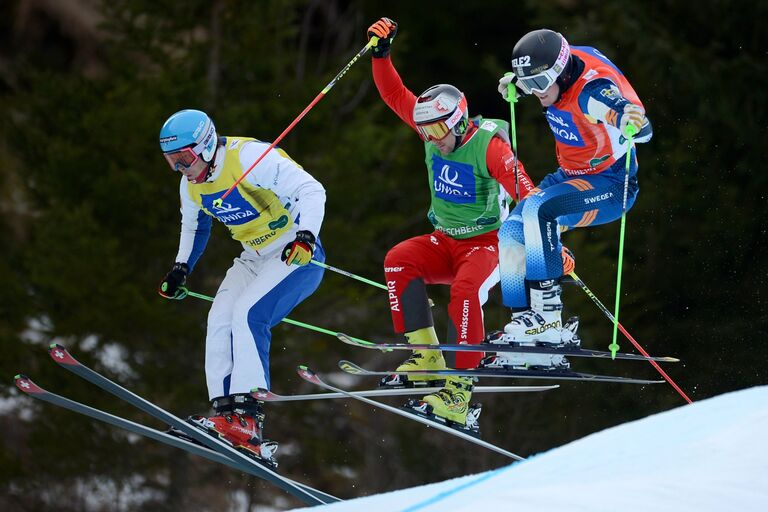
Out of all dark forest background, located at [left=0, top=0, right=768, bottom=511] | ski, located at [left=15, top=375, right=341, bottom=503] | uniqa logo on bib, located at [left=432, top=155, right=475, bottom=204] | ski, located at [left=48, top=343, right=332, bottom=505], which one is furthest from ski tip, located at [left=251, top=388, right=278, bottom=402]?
dark forest background, located at [left=0, top=0, right=768, bottom=511]

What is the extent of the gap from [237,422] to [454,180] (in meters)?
1.74

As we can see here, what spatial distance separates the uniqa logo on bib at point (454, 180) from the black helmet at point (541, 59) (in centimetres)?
68

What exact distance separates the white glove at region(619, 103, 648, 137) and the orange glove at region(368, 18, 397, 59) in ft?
5.35

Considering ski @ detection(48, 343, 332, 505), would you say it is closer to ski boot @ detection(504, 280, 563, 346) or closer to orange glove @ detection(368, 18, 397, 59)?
ski boot @ detection(504, 280, 563, 346)

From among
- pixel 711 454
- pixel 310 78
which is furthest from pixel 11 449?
pixel 711 454

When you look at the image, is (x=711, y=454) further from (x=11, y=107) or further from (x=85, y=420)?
(x=11, y=107)

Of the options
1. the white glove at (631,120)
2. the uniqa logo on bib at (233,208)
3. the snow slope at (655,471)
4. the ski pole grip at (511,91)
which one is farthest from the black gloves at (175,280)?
the snow slope at (655,471)

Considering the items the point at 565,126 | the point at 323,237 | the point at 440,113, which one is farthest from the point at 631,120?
the point at 323,237

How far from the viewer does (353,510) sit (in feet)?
21.7

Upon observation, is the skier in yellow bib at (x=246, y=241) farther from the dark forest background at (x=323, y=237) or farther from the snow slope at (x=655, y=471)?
Result: the dark forest background at (x=323, y=237)

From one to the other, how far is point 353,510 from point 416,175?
40.3ft

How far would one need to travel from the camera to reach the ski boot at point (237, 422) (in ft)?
23.2

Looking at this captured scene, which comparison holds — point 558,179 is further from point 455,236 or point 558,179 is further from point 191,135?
point 191,135

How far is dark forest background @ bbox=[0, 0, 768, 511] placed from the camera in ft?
50.9
